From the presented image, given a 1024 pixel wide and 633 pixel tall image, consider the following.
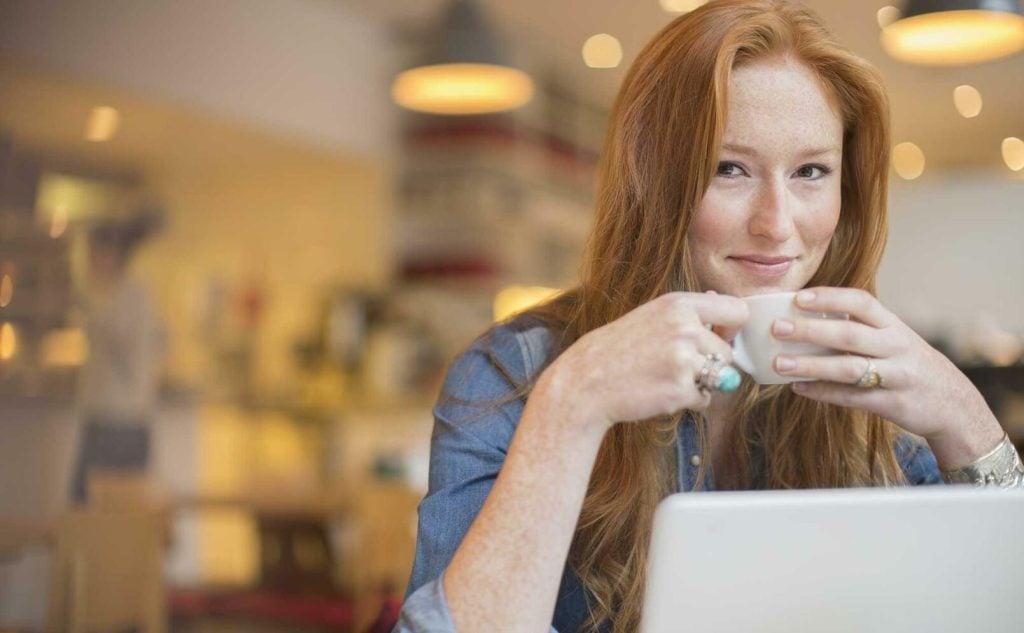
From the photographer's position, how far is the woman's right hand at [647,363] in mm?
861

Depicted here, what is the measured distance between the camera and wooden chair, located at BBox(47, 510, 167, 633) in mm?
2826

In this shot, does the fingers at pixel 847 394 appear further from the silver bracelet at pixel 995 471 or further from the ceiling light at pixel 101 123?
the ceiling light at pixel 101 123

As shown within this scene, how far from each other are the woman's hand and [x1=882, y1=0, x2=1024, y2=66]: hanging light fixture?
211cm

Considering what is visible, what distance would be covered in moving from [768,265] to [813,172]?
107 mm

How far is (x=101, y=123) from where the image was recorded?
4957 millimetres

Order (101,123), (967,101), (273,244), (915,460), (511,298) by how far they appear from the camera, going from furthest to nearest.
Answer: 1. (967,101)
2. (273,244)
3. (511,298)
4. (101,123)
5. (915,460)

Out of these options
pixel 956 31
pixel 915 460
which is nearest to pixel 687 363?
pixel 915 460

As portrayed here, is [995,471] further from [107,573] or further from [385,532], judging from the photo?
[385,532]

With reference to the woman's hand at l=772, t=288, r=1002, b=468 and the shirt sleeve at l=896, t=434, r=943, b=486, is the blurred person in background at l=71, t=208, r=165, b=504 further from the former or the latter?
the woman's hand at l=772, t=288, r=1002, b=468

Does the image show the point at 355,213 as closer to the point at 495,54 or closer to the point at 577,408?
the point at 495,54

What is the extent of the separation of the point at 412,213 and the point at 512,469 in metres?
5.40

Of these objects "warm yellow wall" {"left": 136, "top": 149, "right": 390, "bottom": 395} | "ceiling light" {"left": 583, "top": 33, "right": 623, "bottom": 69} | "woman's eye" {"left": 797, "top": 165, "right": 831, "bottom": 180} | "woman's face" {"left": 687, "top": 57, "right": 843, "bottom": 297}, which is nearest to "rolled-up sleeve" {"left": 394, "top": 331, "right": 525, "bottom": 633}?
"woman's face" {"left": 687, "top": 57, "right": 843, "bottom": 297}

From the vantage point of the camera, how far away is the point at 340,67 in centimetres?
570

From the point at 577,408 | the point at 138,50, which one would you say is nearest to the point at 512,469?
the point at 577,408
